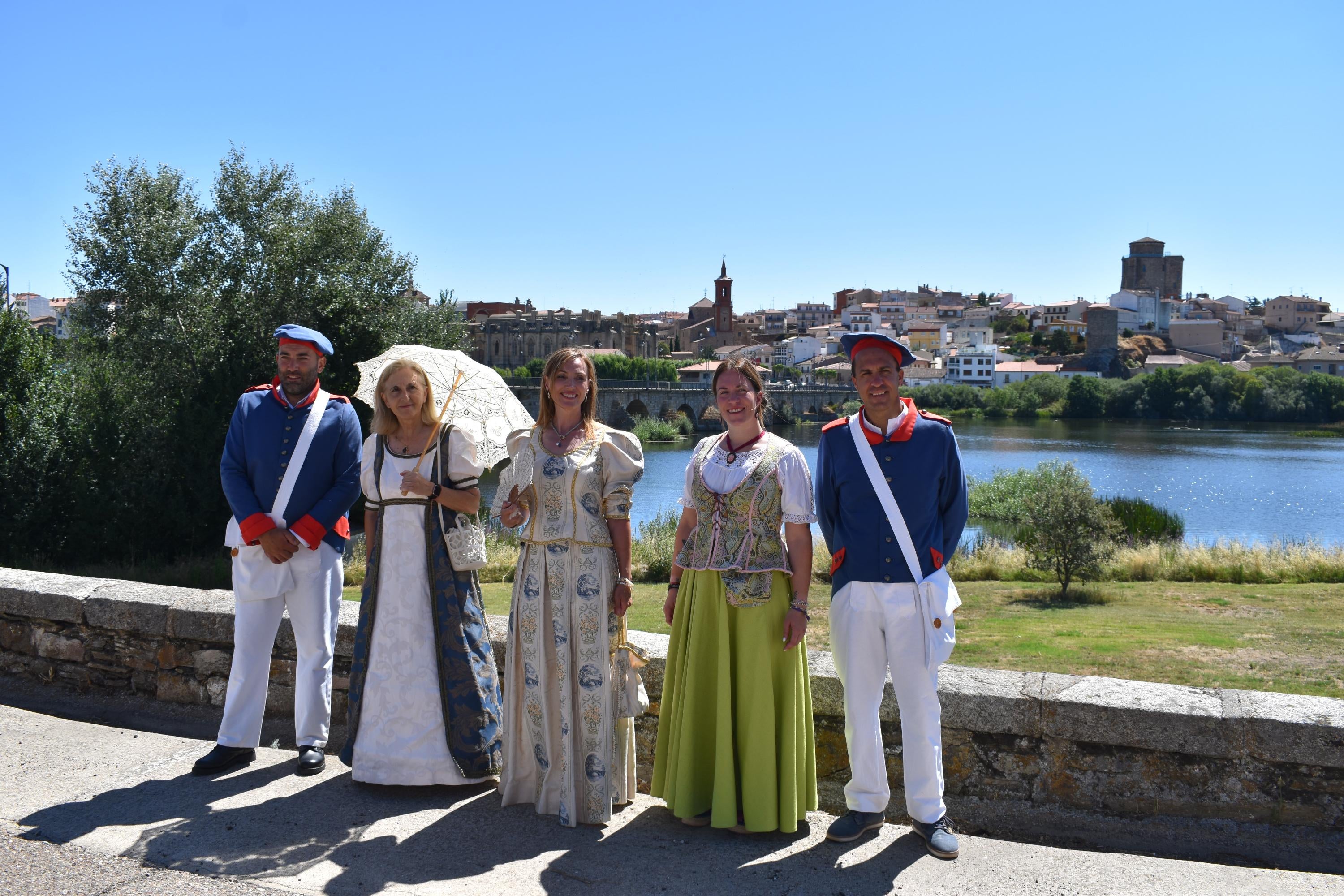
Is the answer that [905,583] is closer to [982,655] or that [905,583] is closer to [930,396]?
[982,655]

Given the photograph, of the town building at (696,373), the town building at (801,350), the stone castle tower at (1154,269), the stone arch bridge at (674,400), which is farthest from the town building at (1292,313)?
the stone arch bridge at (674,400)

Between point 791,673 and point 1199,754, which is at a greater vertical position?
point 791,673

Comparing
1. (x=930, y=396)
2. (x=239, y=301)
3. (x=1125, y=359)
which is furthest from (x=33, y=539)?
(x=1125, y=359)

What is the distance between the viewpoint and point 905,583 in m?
3.14

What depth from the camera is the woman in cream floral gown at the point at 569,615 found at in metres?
3.34

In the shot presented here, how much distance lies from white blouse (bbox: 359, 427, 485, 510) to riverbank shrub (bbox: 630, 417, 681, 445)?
49047mm

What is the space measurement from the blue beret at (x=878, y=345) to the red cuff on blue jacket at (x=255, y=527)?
233 centimetres

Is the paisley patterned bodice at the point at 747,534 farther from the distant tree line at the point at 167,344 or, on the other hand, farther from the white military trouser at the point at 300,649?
the distant tree line at the point at 167,344

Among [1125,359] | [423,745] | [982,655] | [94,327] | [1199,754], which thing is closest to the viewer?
[1199,754]

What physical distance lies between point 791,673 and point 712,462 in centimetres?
75

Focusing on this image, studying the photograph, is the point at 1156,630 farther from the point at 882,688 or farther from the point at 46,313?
the point at 46,313

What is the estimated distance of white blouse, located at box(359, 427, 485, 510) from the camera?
3703mm

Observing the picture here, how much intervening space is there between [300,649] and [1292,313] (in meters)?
161

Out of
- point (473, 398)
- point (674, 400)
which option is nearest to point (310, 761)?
point (473, 398)
